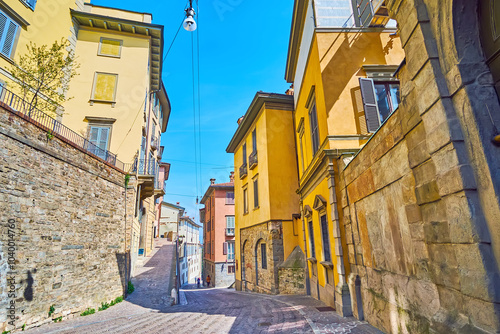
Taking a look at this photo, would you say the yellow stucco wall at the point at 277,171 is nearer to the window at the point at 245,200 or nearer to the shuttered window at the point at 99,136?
the window at the point at 245,200

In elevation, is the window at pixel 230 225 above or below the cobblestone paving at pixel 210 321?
above

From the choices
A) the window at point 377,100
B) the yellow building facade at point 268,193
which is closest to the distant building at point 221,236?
the yellow building facade at point 268,193

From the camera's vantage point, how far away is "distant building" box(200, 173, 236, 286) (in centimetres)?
3033

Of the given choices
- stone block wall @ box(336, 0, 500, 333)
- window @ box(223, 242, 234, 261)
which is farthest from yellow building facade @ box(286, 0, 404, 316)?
window @ box(223, 242, 234, 261)

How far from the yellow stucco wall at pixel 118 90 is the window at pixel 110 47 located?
193 millimetres

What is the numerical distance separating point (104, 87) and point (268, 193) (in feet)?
36.4

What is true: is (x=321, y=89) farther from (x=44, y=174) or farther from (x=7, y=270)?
(x=7, y=270)

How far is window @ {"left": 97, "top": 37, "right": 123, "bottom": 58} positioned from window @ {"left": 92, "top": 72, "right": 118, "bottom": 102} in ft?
4.54

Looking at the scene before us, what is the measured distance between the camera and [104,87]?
1517 cm

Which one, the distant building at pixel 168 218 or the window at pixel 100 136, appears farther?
the distant building at pixel 168 218

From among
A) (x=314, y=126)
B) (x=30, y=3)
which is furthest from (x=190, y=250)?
(x=314, y=126)

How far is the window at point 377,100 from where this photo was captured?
8.21m

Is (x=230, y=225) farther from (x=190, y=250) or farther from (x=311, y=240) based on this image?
(x=311, y=240)

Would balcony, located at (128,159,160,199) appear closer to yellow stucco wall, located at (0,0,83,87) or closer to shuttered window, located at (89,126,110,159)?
shuttered window, located at (89,126,110,159)
